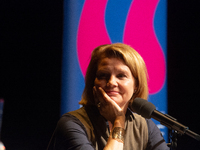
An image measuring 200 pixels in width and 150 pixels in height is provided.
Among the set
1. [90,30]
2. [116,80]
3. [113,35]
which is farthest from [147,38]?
[116,80]

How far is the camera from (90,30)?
2299 mm

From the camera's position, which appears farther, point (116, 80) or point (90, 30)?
point (90, 30)

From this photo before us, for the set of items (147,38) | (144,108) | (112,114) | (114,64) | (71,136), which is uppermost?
(147,38)

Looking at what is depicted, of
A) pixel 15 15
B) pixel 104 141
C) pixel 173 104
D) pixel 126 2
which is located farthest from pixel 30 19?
pixel 173 104

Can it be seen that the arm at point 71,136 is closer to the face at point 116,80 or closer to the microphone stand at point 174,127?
the face at point 116,80

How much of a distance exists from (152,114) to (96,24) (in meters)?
1.43

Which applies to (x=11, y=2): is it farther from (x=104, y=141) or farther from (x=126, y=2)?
(x=104, y=141)

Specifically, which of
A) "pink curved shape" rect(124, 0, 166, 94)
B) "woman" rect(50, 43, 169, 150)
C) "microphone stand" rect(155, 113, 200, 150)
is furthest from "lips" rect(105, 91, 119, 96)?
"pink curved shape" rect(124, 0, 166, 94)

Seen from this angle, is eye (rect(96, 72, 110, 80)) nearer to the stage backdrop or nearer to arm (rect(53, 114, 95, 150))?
arm (rect(53, 114, 95, 150))

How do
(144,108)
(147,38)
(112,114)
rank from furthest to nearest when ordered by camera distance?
(147,38) → (112,114) → (144,108)

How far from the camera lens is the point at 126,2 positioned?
2.41 metres

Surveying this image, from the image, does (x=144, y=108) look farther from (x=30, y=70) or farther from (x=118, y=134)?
(x=30, y=70)

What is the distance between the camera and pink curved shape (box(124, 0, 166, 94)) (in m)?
2.37

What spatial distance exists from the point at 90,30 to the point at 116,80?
3.21 feet
